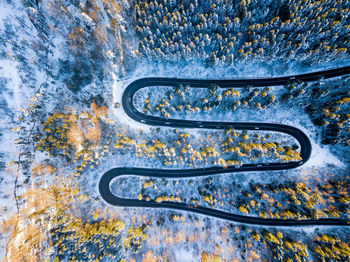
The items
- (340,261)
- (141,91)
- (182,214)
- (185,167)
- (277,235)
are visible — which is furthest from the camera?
(141,91)

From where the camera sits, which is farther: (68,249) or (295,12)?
(295,12)

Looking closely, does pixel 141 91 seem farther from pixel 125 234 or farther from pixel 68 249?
pixel 68 249

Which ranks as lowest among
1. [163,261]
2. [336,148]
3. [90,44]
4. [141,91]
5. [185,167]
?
[163,261]

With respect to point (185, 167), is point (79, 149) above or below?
above

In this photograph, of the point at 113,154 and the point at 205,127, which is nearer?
the point at 113,154

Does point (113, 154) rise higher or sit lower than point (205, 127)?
lower

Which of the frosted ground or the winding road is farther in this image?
the winding road

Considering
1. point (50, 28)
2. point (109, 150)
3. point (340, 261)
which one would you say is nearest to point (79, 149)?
point (109, 150)

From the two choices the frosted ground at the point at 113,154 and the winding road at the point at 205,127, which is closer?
the frosted ground at the point at 113,154
